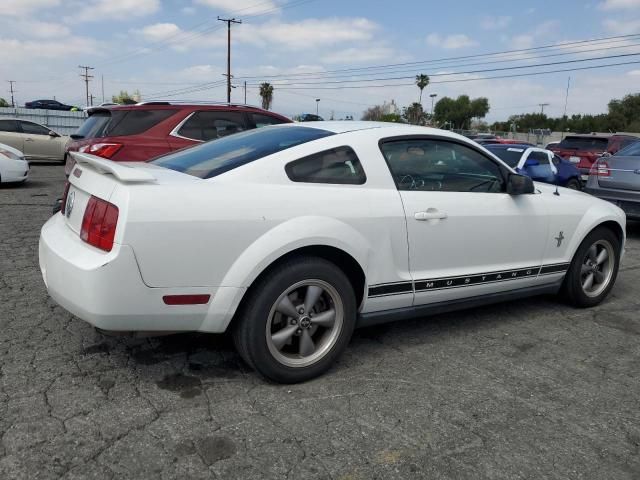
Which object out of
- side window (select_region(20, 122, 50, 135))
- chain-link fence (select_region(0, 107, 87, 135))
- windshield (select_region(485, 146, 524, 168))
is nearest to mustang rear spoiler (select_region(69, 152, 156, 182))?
windshield (select_region(485, 146, 524, 168))

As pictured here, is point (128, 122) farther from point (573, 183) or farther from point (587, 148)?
point (587, 148)

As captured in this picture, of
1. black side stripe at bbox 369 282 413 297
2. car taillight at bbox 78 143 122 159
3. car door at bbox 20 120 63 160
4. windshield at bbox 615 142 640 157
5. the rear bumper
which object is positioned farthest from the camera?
car door at bbox 20 120 63 160

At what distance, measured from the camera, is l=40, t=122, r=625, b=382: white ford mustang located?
2.73 metres

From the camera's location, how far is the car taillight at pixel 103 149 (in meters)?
6.68

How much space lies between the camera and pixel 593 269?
486 cm

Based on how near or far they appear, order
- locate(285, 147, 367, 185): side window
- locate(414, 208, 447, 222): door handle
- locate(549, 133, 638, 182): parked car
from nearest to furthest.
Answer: locate(285, 147, 367, 185): side window → locate(414, 208, 447, 222): door handle → locate(549, 133, 638, 182): parked car

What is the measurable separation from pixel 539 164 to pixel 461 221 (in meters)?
7.65

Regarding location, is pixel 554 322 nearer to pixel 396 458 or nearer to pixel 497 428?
pixel 497 428

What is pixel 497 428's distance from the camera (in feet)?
9.21

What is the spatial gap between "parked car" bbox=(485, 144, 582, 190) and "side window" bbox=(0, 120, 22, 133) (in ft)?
41.9

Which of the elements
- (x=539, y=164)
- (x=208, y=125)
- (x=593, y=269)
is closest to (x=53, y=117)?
(x=208, y=125)

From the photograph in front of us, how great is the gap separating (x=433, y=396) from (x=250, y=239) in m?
1.35

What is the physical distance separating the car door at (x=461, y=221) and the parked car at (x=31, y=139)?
554 inches

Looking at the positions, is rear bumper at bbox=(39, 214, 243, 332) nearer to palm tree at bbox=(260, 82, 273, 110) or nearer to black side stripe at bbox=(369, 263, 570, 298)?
black side stripe at bbox=(369, 263, 570, 298)
